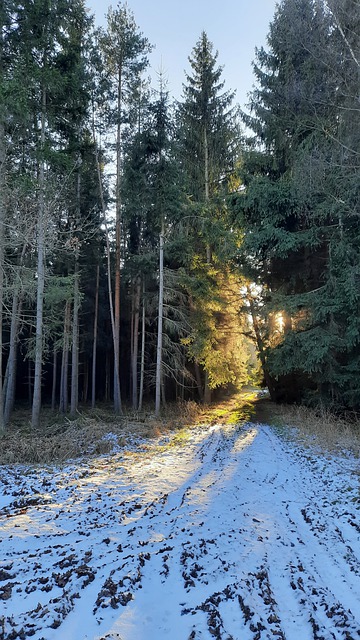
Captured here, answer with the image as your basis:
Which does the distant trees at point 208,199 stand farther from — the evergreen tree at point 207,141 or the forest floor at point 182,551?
the forest floor at point 182,551

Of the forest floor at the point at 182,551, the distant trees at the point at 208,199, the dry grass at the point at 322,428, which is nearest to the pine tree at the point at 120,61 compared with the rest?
the distant trees at the point at 208,199

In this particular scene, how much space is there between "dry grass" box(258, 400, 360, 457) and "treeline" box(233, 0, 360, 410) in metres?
0.83

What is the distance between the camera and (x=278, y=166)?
13539 millimetres

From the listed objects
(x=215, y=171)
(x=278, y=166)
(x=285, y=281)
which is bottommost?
(x=285, y=281)

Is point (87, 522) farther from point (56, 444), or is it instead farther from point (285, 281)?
point (285, 281)

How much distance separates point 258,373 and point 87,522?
20335 millimetres

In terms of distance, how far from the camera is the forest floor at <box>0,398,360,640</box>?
261 centimetres

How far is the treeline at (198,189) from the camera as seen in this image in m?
9.21

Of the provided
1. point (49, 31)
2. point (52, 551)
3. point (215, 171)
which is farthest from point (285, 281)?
point (52, 551)

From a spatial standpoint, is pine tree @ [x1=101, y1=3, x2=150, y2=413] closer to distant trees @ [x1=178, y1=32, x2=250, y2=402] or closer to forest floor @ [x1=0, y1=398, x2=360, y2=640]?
distant trees @ [x1=178, y1=32, x2=250, y2=402]

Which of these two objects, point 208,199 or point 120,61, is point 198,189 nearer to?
point 208,199

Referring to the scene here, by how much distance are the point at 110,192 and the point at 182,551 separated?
16746 mm

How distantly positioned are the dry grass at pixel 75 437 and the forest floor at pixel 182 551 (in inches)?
34.4

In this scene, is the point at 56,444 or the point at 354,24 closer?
the point at 354,24
